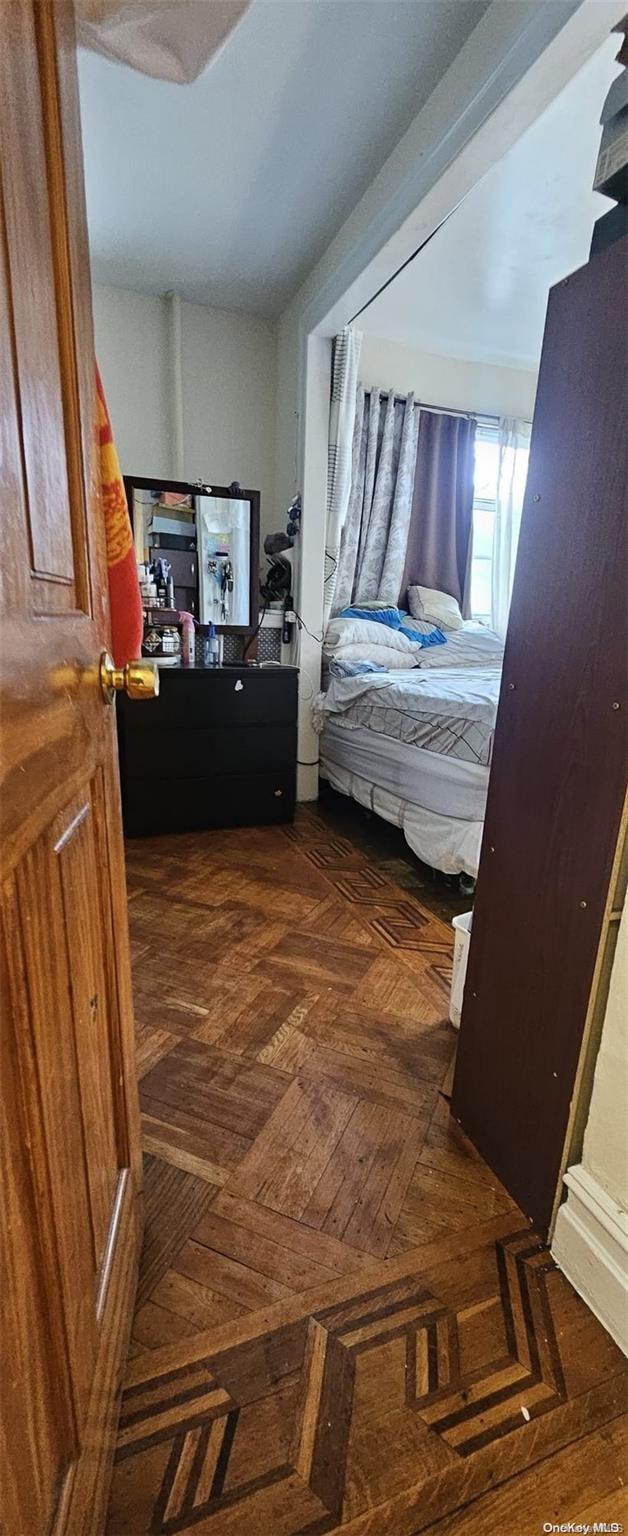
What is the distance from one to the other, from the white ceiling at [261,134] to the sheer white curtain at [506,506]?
1760 mm

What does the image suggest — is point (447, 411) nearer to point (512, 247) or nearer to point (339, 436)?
point (512, 247)

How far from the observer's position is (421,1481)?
0.69m

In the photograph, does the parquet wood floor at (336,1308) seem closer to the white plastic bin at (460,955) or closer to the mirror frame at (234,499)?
the white plastic bin at (460,955)

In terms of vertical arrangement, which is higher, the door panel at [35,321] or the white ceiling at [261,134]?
the white ceiling at [261,134]

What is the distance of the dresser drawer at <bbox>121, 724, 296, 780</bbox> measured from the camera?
8.23ft

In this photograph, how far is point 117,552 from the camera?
0.80 m

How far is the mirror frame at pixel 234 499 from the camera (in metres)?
2.79

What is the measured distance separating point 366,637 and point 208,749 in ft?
3.61

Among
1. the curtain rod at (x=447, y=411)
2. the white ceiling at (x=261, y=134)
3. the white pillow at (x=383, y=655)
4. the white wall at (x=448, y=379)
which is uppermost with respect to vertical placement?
the white ceiling at (x=261, y=134)

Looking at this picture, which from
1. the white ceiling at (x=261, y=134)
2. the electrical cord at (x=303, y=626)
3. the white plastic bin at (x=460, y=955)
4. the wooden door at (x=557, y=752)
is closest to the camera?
the wooden door at (x=557, y=752)

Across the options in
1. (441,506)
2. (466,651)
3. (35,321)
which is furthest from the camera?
(441,506)

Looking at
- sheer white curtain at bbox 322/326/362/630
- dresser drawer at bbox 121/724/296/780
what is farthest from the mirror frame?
dresser drawer at bbox 121/724/296/780

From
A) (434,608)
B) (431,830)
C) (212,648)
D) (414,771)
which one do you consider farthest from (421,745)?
(434,608)

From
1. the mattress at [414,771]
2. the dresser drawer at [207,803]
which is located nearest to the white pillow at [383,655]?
the mattress at [414,771]
